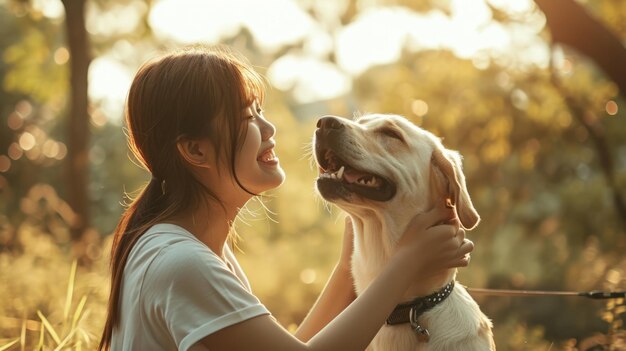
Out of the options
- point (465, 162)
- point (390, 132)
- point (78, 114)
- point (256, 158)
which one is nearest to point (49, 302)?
point (390, 132)

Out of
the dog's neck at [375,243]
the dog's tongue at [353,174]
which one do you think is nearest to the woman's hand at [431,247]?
the dog's neck at [375,243]

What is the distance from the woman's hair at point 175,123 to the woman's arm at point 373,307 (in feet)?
1.94

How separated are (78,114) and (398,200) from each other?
9633mm

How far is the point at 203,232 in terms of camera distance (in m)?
2.92

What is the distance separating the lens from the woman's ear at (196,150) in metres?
2.83

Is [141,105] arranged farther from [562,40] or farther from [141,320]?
[562,40]

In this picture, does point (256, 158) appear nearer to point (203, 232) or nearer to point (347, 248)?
point (203, 232)

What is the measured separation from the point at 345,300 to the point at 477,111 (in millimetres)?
10724

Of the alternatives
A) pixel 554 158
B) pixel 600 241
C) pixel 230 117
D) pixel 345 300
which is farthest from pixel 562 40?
pixel 554 158

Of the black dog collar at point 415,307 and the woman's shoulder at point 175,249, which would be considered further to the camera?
the black dog collar at point 415,307

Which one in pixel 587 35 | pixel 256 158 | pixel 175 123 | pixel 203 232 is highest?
pixel 175 123

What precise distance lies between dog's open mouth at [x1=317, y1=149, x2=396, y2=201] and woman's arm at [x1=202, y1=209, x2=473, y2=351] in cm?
34

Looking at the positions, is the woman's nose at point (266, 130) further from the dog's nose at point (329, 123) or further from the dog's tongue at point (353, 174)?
the dog's tongue at point (353, 174)

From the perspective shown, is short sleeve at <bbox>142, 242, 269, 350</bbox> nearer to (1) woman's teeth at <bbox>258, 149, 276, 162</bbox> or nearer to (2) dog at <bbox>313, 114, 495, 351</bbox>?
(1) woman's teeth at <bbox>258, 149, 276, 162</bbox>
